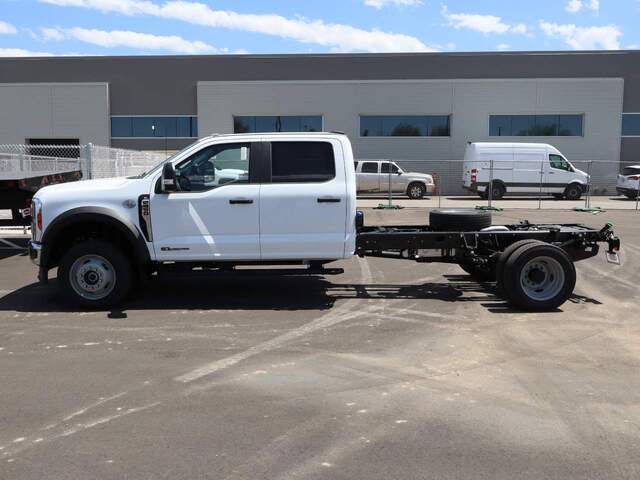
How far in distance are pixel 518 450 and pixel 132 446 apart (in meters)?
2.39

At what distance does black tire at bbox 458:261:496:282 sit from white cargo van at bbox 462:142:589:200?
20.7 metres

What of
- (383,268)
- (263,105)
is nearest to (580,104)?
(263,105)

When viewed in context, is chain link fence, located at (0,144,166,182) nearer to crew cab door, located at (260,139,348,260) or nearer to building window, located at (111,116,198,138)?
crew cab door, located at (260,139,348,260)

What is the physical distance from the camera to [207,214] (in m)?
7.35

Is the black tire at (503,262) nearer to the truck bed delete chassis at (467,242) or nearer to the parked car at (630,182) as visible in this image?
the truck bed delete chassis at (467,242)

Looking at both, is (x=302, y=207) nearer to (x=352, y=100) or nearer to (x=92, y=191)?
(x=92, y=191)

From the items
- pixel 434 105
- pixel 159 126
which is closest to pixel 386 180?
pixel 434 105

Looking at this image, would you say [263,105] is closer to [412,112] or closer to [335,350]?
[412,112]

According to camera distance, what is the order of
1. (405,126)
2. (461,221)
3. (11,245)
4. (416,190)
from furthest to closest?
(405,126), (416,190), (11,245), (461,221)

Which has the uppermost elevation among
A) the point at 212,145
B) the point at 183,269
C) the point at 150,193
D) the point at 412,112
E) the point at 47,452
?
the point at 412,112

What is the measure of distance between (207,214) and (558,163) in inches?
1011

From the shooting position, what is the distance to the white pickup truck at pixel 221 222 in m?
7.31

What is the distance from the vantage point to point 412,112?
3584cm

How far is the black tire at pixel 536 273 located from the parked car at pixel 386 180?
22.0 meters
